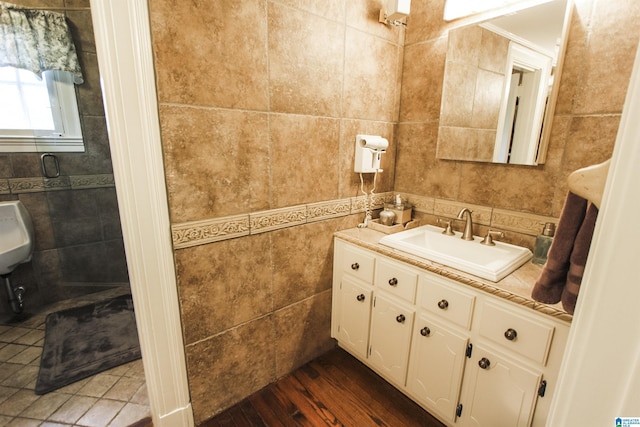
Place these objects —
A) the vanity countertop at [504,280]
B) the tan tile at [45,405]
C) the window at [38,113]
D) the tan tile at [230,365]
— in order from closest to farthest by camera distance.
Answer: the vanity countertop at [504,280] < the tan tile at [230,365] < the tan tile at [45,405] < the window at [38,113]

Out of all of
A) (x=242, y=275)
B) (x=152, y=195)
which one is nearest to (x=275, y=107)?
(x=152, y=195)

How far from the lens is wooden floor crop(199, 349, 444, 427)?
1.48m

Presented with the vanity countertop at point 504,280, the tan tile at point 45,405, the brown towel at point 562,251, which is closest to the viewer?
the brown towel at point 562,251

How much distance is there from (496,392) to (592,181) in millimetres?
1063

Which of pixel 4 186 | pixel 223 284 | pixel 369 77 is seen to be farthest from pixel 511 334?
pixel 4 186

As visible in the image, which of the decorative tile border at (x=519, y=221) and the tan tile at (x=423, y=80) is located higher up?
the tan tile at (x=423, y=80)

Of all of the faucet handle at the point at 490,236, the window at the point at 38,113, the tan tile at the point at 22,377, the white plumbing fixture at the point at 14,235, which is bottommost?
the tan tile at the point at 22,377

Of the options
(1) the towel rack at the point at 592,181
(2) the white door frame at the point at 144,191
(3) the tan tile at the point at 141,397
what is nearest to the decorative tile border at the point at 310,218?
(2) the white door frame at the point at 144,191

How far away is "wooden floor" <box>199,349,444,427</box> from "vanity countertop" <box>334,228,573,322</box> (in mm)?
806

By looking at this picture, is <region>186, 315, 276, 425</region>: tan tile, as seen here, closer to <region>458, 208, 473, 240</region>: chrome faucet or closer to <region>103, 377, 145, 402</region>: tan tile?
<region>103, 377, 145, 402</region>: tan tile

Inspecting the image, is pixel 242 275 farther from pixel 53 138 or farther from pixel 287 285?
pixel 53 138

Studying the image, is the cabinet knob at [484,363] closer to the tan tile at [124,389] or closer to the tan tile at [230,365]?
the tan tile at [230,365]

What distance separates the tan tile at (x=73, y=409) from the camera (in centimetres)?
148

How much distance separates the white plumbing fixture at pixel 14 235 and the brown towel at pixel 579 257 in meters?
3.00
